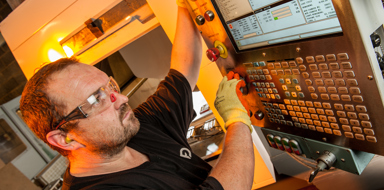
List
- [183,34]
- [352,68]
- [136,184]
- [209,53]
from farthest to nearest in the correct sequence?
[183,34] → [209,53] → [136,184] → [352,68]

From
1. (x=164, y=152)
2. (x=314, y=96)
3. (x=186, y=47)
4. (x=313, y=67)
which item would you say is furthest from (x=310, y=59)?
(x=164, y=152)

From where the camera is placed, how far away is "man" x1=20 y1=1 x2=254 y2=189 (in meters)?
0.79

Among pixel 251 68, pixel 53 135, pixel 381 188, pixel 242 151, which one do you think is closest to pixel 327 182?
pixel 381 188

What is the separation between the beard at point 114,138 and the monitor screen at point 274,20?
0.50m

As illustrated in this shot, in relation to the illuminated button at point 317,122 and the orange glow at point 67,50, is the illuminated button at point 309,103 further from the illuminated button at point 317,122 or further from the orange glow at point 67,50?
the orange glow at point 67,50

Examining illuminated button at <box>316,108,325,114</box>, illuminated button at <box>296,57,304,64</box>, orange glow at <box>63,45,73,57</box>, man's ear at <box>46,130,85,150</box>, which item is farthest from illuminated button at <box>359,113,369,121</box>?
orange glow at <box>63,45,73,57</box>

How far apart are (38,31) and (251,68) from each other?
4.08ft

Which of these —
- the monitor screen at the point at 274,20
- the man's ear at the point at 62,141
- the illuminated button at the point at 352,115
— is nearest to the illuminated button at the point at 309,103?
the illuminated button at the point at 352,115

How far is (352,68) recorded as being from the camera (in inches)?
22.9

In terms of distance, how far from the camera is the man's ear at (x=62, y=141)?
0.85 m

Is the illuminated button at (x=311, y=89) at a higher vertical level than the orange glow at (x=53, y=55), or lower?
lower

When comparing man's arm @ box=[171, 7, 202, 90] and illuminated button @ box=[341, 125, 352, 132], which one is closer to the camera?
illuminated button @ box=[341, 125, 352, 132]

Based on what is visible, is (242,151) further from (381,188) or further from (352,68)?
(381,188)

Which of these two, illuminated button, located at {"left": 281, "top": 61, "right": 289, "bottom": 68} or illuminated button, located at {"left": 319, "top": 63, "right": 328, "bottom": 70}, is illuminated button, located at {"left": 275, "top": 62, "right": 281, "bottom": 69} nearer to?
illuminated button, located at {"left": 281, "top": 61, "right": 289, "bottom": 68}
